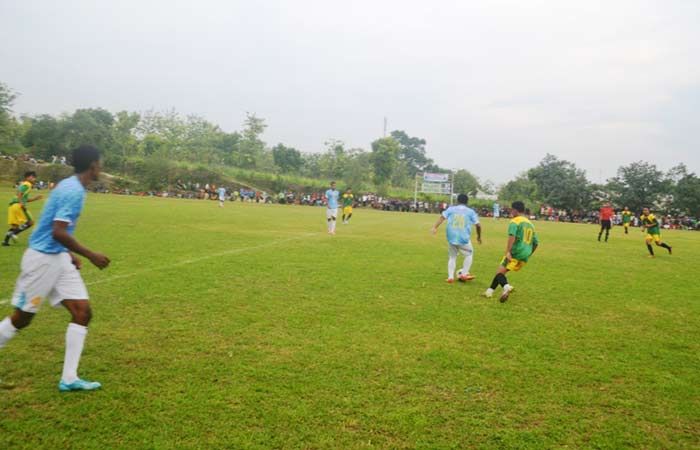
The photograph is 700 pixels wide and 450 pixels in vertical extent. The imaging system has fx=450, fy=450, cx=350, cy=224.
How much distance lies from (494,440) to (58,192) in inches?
162

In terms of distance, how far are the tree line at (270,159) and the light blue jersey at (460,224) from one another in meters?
53.5

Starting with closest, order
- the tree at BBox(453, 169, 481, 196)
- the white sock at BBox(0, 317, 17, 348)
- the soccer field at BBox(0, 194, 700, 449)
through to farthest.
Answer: the soccer field at BBox(0, 194, 700, 449), the white sock at BBox(0, 317, 17, 348), the tree at BBox(453, 169, 481, 196)

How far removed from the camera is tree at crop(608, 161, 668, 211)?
53.9 meters

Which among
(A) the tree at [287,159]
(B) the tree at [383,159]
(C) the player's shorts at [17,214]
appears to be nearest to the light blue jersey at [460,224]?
(C) the player's shorts at [17,214]

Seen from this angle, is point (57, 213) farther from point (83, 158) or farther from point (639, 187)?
point (639, 187)

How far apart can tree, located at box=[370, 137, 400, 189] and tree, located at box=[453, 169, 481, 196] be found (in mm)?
10345

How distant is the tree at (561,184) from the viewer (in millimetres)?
57906

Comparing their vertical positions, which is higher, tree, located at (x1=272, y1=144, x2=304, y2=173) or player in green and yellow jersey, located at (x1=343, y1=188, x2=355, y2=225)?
tree, located at (x1=272, y1=144, x2=304, y2=173)

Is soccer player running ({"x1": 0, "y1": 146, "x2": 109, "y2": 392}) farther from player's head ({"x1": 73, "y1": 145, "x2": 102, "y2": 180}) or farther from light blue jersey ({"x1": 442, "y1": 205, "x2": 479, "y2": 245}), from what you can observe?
light blue jersey ({"x1": 442, "y1": 205, "x2": 479, "y2": 245})

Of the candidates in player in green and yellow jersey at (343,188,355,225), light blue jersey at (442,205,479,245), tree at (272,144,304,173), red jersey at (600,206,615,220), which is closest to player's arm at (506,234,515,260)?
light blue jersey at (442,205,479,245)

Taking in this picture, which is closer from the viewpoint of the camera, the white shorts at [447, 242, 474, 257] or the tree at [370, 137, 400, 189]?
the white shorts at [447, 242, 474, 257]

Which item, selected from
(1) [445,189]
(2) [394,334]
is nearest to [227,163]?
(1) [445,189]

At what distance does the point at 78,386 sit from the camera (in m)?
3.95

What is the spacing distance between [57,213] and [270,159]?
75.6m
